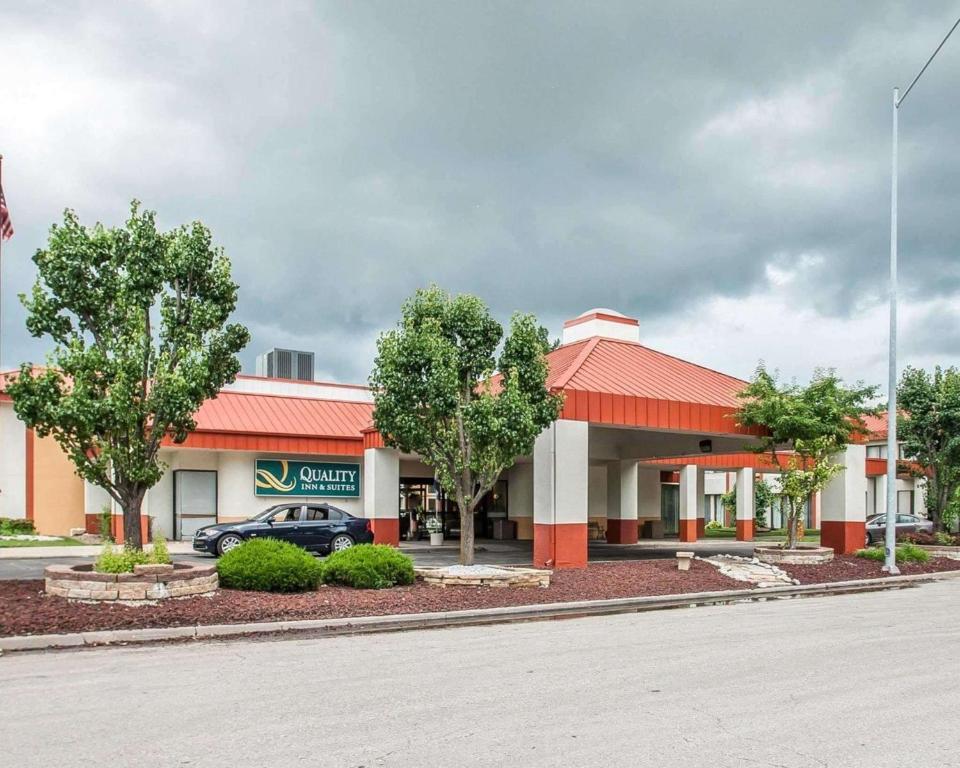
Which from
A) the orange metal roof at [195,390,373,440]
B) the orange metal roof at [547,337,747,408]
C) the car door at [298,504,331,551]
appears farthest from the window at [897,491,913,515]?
the car door at [298,504,331,551]

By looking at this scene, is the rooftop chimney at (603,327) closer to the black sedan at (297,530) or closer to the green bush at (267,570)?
the black sedan at (297,530)

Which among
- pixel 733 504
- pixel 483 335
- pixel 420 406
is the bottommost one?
pixel 733 504

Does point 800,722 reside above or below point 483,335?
below

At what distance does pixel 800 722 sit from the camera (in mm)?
7211

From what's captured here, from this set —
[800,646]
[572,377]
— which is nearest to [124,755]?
[800,646]

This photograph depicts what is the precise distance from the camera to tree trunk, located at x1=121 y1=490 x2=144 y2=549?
14.2 metres

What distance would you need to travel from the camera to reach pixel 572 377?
20.8 metres

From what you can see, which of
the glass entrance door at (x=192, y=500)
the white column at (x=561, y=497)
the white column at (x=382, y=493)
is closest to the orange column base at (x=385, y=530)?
the white column at (x=382, y=493)

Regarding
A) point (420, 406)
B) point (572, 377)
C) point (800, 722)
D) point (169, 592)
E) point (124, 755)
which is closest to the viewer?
point (124, 755)

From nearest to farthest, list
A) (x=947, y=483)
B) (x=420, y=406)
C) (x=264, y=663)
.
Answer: (x=264, y=663)
(x=420, y=406)
(x=947, y=483)

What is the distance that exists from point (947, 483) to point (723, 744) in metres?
26.1

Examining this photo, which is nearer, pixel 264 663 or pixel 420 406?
pixel 264 663

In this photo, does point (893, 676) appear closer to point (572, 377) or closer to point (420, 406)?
point (420, 406)

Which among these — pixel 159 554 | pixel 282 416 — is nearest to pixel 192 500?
pixel 282 416
